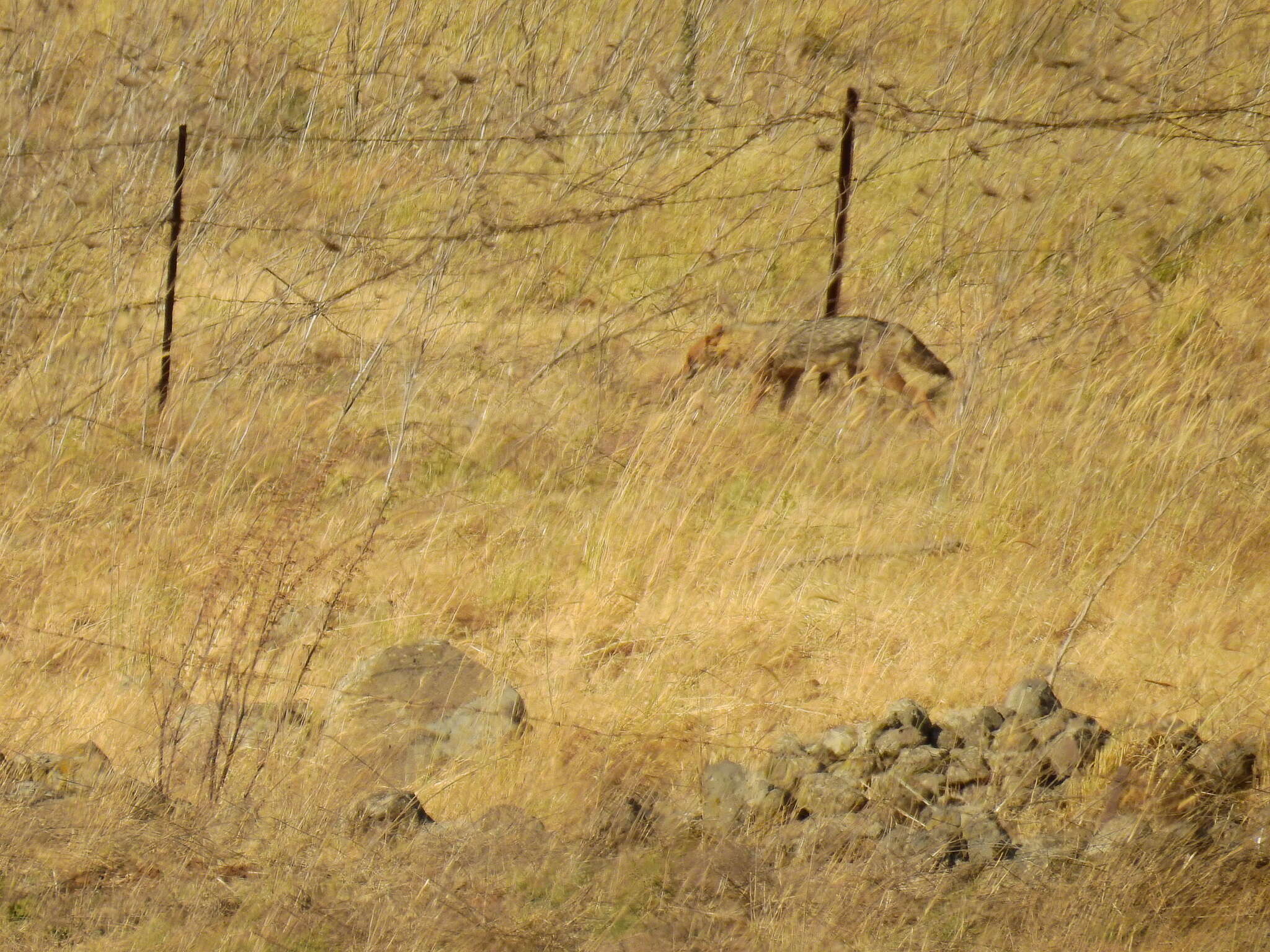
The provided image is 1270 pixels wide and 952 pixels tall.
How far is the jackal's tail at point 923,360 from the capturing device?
638cm

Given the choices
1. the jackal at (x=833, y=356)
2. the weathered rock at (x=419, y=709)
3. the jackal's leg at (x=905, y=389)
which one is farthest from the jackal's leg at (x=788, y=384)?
the weathered rock at (x=419, y=709)

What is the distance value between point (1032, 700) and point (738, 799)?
3.35 ft

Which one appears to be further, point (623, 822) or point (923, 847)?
point (623, 822)

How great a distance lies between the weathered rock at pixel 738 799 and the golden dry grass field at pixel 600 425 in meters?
0.15

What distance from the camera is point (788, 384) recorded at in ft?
21.2

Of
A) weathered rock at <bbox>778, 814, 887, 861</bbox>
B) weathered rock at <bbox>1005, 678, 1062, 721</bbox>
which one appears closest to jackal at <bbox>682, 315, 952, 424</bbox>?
weathered rock at <bbox>1005, 678, 1062, 721</bbox>

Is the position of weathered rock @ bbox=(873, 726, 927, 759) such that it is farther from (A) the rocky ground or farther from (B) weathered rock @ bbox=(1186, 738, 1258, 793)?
(B) weathered rock @ bbox=(1186, 738, 1258, 793)

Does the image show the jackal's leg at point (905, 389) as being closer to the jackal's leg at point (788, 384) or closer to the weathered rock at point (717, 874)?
the jackal's leg at point (788, 384)

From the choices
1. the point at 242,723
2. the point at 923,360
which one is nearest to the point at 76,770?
the point at 242,723

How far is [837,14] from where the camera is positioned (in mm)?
9430

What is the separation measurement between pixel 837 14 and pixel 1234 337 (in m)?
4.02

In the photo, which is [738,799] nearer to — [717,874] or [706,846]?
[706,846]

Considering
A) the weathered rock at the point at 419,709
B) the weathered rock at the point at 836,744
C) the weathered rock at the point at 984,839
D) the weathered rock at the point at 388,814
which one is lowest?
the weathered rock at the point at 419,709

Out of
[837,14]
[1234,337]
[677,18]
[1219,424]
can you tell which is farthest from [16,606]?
[837,14]
